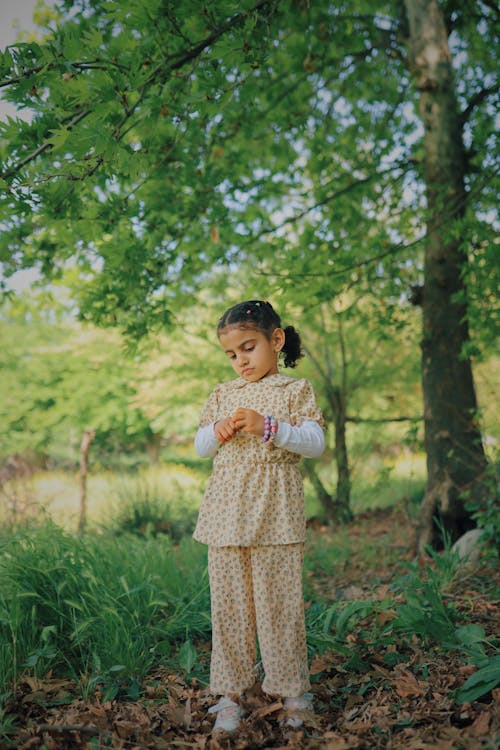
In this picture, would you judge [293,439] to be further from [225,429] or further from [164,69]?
[164,69]

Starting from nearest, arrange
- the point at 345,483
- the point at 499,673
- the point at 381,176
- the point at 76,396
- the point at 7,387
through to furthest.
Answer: the point at 499,673
the point at 381,176
the point at 345,483
the point at 76,396
the point at 7,387

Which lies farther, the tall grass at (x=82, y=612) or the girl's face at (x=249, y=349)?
the tall grass at (x=82, y=612)

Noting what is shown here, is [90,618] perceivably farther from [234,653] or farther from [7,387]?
[7,387]

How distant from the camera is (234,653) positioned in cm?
243

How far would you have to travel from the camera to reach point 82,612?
2.87 m

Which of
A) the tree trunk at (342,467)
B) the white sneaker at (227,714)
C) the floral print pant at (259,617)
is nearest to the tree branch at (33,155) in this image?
the floral print pant at (259,617)

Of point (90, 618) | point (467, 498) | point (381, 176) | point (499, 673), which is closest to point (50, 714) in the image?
point (90, 618)

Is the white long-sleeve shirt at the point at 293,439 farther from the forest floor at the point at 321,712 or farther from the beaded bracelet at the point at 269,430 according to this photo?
the forest floor at the point at 321,712

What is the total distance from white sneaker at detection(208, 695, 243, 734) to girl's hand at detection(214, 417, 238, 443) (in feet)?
3.47

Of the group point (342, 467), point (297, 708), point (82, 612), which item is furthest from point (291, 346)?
point (342, 467)

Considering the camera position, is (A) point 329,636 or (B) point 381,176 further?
(B) point 381,176

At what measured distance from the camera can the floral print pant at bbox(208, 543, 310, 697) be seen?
2344mm

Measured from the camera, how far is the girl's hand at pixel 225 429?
7.47 ft

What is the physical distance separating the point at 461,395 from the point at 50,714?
3.63 metres
